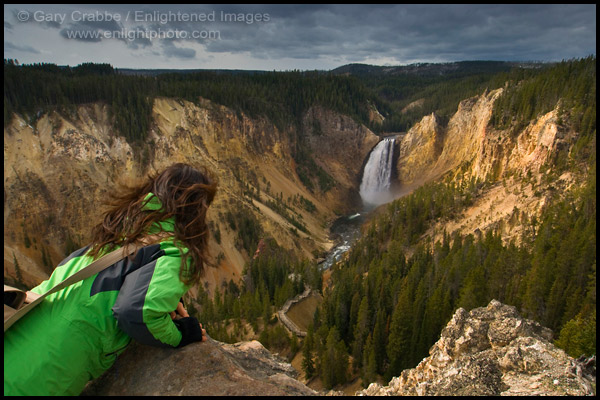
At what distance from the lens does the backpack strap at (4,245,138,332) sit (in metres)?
2.84

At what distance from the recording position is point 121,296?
3.25m

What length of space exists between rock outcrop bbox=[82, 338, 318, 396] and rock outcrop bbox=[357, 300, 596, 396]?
3.52 m

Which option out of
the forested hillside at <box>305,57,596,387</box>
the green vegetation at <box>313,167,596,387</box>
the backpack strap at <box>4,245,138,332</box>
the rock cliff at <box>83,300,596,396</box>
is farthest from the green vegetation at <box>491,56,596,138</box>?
the backpack strap at <box>4,245,138,332</box>

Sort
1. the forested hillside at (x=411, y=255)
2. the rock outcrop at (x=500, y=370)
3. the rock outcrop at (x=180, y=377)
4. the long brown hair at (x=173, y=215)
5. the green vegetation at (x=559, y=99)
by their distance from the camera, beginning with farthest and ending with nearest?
the green vegetation at (x=559, y=99), the forested hillside at (x=411, y=255), the rock outcrop at (x=500, y=370), the long brown hair at (x=173, y=215), the rock outcrop at (x=180, y=377)

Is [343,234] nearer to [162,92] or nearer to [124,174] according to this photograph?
[124,174]

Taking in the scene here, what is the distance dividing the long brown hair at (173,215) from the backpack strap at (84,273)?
4.6 inches

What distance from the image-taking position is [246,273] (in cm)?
4256

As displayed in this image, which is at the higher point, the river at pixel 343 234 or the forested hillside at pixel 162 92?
the forested hillside at pixel 162 92

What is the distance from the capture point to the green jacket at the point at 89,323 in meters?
2.91

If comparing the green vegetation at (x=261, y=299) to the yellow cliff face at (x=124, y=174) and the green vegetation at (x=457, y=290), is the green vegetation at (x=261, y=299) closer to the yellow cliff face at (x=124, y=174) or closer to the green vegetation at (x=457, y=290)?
the yellow cliff face at (x=124, y=174)

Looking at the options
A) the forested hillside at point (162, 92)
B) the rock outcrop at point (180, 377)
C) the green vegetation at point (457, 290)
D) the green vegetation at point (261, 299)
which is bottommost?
the green vegetation at point (261, 299)

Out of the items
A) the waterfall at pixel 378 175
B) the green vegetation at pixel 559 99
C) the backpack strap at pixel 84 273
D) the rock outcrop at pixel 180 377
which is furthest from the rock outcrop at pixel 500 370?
the waterfall at pixel 378 175

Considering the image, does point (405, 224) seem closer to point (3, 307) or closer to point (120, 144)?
point (120, 144)

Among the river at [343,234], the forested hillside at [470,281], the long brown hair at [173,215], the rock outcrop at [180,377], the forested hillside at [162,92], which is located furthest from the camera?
the river at [343,234]
